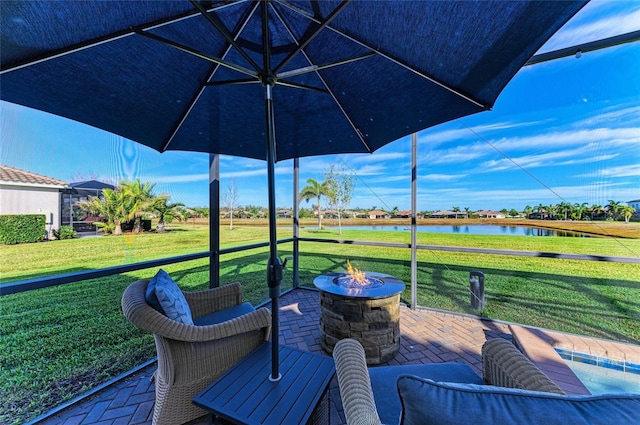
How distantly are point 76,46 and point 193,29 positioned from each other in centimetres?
66

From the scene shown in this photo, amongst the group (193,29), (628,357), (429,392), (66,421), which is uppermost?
(193,29)

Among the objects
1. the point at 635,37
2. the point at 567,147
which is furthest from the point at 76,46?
the point at 567,147

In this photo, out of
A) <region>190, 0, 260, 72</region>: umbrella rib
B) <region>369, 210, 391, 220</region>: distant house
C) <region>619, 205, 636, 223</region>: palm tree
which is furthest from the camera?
<region>369, 210, 391, 220</region>: distant house

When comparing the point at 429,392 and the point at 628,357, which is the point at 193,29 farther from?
the point at 628,357

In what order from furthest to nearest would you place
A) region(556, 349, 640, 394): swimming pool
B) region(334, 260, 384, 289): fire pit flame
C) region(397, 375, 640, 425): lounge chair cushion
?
1. region(334, 260, 384, 289): fire pit flame
2. region(556, 349, 640, 394): swimming pool
3. region(397, 375, 640, 425): lounge chair cushion

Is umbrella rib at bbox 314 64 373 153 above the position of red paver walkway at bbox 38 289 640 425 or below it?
above

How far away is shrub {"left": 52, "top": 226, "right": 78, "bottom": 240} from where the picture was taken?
3.91 meters

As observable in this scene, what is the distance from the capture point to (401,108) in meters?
2.09

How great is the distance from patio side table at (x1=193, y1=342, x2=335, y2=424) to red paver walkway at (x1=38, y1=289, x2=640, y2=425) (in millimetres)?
389

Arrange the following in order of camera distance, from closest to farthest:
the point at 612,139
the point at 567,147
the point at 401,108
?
the point at 401,108 < the point at 612,139 < the point at 567,147

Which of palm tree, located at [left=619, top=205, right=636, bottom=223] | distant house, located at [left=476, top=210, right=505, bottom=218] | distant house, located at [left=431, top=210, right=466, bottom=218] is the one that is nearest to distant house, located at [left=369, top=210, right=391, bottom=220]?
distant house, located at [left=431, top=210, right=466, bottom=218]

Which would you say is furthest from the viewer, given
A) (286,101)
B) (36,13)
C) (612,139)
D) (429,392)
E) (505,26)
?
(612,139)

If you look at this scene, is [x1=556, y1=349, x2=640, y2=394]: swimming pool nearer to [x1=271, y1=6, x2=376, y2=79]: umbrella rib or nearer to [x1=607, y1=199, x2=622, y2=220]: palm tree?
[x1=271, y1=6, x2=376, y2=79]: umbrella rib

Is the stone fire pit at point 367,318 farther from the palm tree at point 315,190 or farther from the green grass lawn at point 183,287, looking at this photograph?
the palm tree at point 315,190
